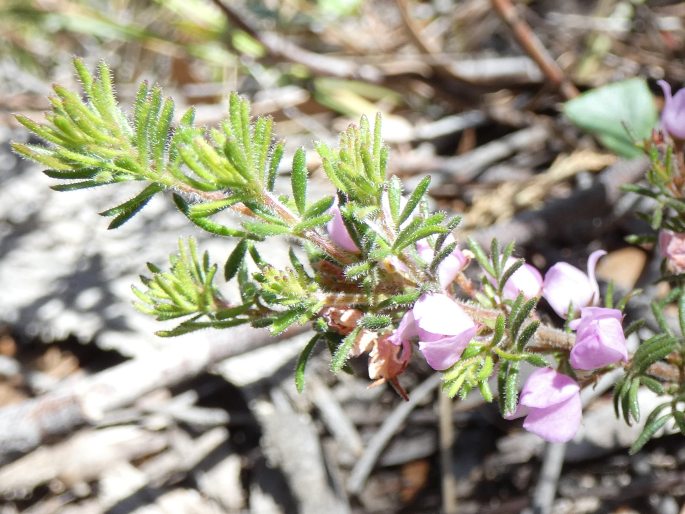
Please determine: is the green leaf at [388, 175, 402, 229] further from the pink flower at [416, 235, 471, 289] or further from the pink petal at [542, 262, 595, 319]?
the pink petal at [542, 262, 595, 319]

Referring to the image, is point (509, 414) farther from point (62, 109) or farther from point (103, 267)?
point (103, 267)

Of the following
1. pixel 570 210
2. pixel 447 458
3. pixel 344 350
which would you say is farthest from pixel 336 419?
pixel 344 350

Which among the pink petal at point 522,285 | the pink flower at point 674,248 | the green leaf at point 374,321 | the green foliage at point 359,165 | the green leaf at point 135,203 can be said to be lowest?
the pink flower at point 674,248

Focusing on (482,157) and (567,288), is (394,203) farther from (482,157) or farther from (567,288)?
(482,157)

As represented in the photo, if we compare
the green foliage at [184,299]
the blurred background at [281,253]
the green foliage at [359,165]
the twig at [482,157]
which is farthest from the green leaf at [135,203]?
the twig at [482,157]

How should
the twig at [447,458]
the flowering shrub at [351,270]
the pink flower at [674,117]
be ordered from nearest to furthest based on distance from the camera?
1. the flowering shrub at [351,270]
2. the pink flower at [674,117]
3. the twig at [447,458]

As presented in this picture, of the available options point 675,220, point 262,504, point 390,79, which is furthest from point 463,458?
point 390,79

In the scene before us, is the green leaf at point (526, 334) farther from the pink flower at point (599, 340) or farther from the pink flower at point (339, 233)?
the pink flower at point (339, 233)
